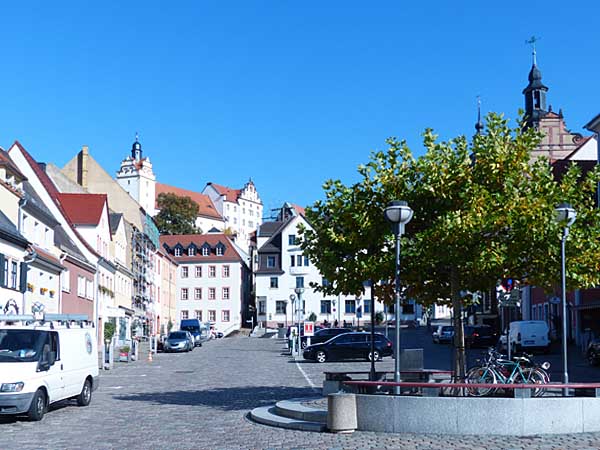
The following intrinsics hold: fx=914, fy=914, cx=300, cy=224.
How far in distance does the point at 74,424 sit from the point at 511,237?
30.1ft

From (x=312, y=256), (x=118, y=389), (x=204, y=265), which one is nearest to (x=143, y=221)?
(x=204, y=265)

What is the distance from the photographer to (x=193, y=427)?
54.7 ft

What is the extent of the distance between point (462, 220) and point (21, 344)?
9.14 m

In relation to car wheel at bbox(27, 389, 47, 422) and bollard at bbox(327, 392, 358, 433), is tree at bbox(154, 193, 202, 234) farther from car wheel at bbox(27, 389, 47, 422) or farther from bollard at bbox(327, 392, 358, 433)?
bollard at bbox(327, 392, 358, 433)

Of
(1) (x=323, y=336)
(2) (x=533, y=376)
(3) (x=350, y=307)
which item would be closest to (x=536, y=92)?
(3) (x=350, y=307)

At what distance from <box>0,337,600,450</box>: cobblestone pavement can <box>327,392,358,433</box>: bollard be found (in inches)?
10.1

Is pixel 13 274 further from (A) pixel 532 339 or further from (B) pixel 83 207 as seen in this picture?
(A) pixel 532 339

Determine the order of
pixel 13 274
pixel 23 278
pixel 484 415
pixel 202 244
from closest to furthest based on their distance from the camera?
pixel 484 415 < pixel 13 274 < pixel 23 278 < pixel 202 244

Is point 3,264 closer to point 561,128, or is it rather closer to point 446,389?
point 446,389

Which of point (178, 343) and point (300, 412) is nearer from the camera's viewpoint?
point (300, 412)

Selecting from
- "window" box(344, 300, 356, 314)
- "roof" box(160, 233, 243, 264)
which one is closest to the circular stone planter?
"window" box(344, 300, 356, 314)

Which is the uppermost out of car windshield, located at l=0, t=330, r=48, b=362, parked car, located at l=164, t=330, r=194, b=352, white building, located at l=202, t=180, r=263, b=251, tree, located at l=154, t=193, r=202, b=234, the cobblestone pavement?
white building, located at l=202, t=180, r=263, b=251

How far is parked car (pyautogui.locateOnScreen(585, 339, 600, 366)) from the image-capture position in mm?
36344

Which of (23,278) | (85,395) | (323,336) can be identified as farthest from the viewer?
(323,336)
